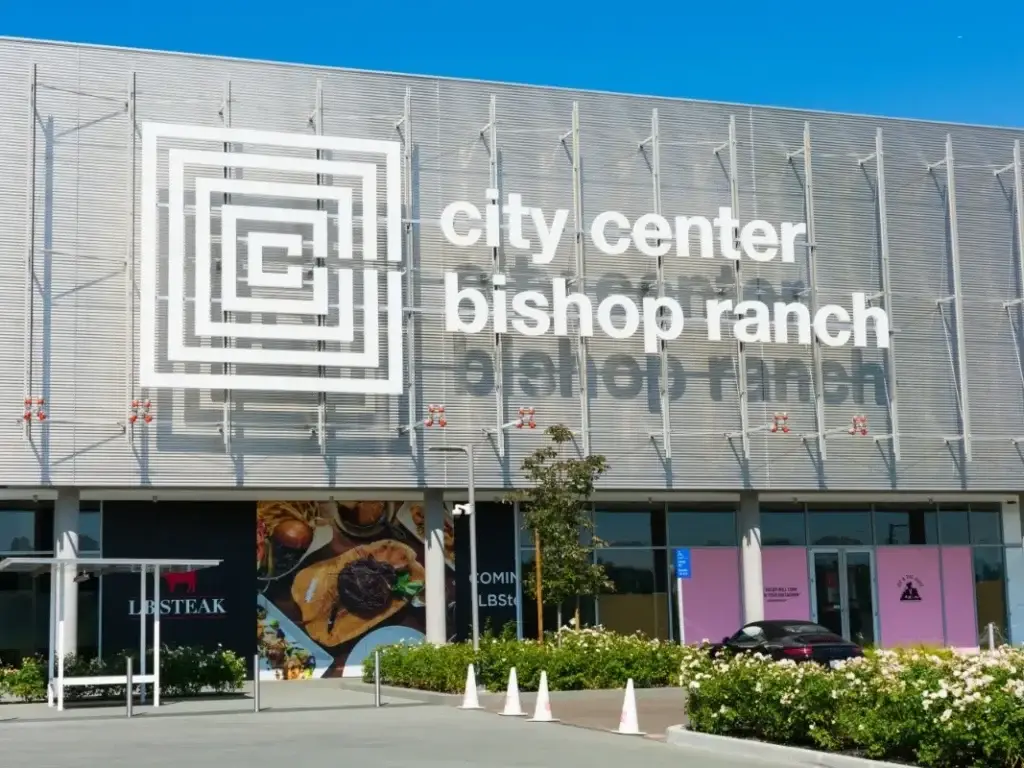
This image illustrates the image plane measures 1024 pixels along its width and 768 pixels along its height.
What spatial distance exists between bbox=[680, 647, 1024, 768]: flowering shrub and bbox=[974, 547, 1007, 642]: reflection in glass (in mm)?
24438

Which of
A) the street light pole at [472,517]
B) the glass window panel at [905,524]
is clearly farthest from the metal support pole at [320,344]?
the glass window panel at [905,524]

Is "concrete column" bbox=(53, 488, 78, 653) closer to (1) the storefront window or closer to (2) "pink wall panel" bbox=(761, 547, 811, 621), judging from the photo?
(2) "pink wall panel" bbox=(761, 547, 811, 621)

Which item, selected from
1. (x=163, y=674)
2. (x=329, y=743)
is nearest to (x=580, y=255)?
(x=163, y=674)

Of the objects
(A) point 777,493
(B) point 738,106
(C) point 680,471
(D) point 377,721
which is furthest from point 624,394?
(D) point 377,721

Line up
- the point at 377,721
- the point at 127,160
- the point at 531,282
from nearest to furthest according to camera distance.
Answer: the point at 377,721, the point at 127,160, the point at 531,282

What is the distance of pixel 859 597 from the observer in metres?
41.8

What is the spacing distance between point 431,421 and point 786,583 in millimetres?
12233

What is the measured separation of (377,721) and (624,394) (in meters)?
15.4

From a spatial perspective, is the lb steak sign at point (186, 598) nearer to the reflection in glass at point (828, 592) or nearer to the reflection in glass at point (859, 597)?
the reflection in glass at point (828, 592)

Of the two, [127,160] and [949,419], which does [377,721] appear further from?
[949,419]

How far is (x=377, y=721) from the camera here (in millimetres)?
23516

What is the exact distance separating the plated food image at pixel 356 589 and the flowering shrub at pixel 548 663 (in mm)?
6016

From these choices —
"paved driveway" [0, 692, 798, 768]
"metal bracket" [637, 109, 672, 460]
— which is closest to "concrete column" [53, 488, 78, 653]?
"paved driveway" [0, 692, 798, 768]

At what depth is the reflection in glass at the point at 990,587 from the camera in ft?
141
